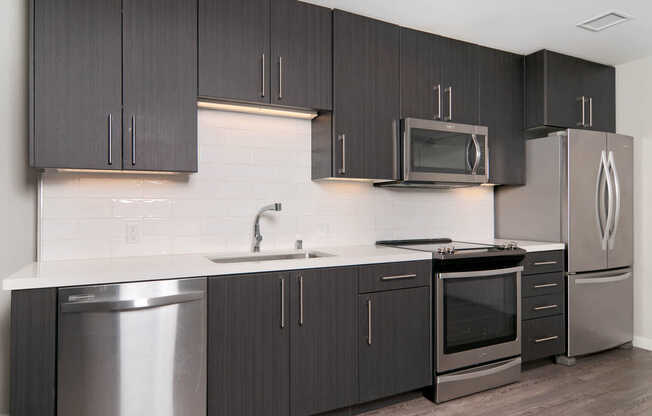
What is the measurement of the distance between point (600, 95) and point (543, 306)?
2.01 m

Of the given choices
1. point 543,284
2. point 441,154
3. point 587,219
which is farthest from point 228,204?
point 587,219

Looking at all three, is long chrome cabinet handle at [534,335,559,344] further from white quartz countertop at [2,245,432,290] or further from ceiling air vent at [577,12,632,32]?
ceiling air vent at [577,12,632,32]

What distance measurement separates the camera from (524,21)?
2977 mm

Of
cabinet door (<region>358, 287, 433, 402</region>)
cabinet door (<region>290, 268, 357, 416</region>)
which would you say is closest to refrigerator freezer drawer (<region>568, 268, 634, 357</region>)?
cabinet door (<region>358, 287, 433, 402</region>)

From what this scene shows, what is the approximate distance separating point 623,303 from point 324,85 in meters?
3.16

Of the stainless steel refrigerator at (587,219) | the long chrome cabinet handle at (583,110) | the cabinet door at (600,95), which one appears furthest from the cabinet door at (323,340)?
the cabinet door at (600,95)

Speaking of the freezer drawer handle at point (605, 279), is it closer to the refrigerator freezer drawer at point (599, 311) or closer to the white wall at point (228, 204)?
the refrigerator freezer drawer at point (599, 311)

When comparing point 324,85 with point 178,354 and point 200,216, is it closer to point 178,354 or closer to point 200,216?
point 200,216

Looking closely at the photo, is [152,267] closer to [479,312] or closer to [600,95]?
[479,312]

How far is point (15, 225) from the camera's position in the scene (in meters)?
2.21

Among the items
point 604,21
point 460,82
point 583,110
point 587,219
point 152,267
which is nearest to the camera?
point 152,267

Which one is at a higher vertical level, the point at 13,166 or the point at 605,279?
the point at 13,166

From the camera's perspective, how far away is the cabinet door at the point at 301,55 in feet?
8.42

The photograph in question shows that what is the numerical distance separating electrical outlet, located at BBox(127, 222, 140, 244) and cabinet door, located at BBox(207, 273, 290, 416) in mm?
696
